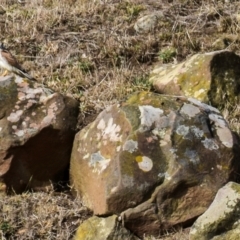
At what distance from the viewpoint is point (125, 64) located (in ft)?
19.1

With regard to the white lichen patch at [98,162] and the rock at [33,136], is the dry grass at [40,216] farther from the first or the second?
the white lichen patch at [98,162]

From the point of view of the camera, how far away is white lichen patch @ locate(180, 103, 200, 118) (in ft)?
13.4

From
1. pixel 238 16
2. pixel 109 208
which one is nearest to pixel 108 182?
Result: pixel 109 208

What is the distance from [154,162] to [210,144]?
15.9 inches

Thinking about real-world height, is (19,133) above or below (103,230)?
above

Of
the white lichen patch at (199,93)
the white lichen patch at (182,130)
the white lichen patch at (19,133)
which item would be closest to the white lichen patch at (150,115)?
the white lichen patch at (182,130)

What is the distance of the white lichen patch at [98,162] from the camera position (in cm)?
391

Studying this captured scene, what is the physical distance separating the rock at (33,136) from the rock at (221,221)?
1.17m

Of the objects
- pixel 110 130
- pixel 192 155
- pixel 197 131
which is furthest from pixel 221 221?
pixel 110 130

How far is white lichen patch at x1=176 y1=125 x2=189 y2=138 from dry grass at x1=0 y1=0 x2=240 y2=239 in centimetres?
87

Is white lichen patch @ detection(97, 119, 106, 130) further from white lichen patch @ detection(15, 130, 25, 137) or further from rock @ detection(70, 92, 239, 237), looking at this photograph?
white lichen patch @ detection(15, 130, 25, 137)

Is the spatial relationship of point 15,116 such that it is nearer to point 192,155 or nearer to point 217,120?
point 192,155

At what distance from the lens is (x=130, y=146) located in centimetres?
A: 388

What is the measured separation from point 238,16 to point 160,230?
3551 millimetres
